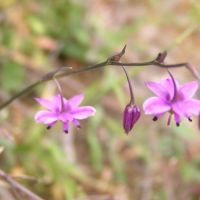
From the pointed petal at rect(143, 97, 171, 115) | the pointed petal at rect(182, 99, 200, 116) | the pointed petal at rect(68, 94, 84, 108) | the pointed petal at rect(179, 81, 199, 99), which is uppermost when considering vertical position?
the pointed petal at rect(68, 94, 84, 108)

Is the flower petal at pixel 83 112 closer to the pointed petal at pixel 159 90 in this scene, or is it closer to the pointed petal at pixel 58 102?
the pointed petal at pixel 58 102

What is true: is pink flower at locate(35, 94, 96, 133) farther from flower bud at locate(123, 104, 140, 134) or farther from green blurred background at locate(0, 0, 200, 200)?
green blurred background at locate(0, 0, 200, 200)

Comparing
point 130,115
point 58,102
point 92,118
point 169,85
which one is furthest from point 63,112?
point 92,118

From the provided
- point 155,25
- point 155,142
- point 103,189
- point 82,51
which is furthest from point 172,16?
point 103,189

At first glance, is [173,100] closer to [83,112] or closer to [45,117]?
[83,112]

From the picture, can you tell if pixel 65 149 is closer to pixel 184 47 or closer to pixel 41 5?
pixel 41 5

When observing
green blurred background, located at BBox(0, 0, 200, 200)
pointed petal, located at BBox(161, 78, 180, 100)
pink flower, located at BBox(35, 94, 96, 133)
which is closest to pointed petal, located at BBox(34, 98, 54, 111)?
pink flower, located at BBox(35, 94, 96, 133)

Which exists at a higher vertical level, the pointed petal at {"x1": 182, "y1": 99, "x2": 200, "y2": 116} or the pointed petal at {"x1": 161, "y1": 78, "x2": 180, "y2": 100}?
the pointed petal at {"x1": 161, "y1": 78, "x2": 180, "y2": 100}
